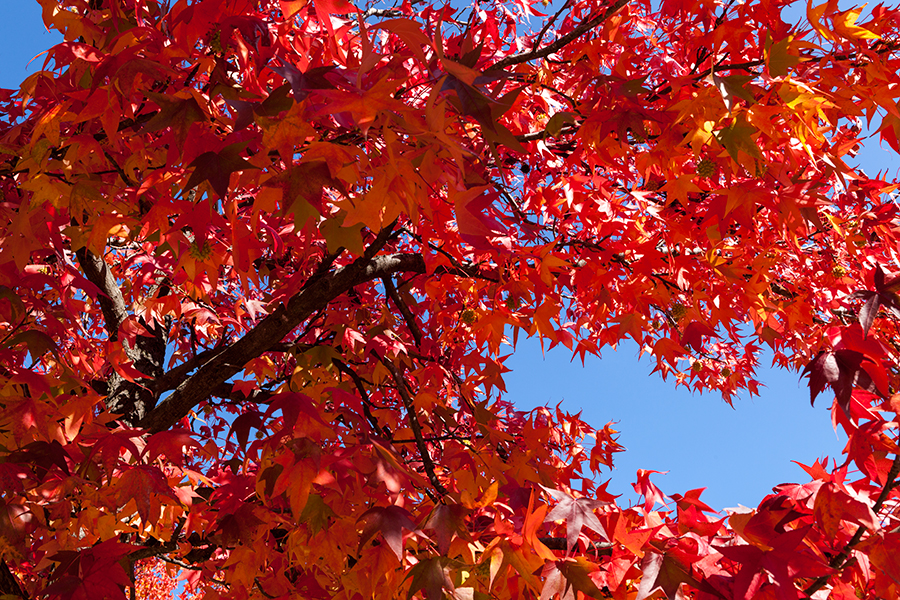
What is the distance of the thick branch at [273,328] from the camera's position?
318 cm

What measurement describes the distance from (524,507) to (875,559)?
1.05 meters

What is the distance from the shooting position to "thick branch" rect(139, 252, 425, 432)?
3.18 m

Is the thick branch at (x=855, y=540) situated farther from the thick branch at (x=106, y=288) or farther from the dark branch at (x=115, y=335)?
the thick branch at (x=106, y=288)

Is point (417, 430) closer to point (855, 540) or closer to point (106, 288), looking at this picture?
point (855, 540)

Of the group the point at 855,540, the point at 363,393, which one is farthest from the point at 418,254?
the point at 855,540

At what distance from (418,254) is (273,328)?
95cm

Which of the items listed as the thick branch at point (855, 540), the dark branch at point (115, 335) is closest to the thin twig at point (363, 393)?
the dark branch at point (115, 335)

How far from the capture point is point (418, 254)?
343cm

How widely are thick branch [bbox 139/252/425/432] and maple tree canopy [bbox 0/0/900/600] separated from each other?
0.7 inches

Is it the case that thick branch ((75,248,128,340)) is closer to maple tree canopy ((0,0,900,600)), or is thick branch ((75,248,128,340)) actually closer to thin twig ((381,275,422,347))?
maple tree canopy ((0,0,900,600))

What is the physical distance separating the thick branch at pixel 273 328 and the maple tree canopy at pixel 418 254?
0.02m

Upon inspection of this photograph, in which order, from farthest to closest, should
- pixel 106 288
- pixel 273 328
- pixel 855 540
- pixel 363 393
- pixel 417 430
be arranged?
pixel 106 288
pixel 363 393
pixel 273 328
pixel 417 430
pixel 855 540

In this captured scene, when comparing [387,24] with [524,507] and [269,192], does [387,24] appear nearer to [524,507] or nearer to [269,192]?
[269,192]

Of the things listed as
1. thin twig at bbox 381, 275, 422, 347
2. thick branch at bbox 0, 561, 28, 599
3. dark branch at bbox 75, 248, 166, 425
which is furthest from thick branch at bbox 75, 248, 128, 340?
thin twig at bbox 381, 275, 422, 347
